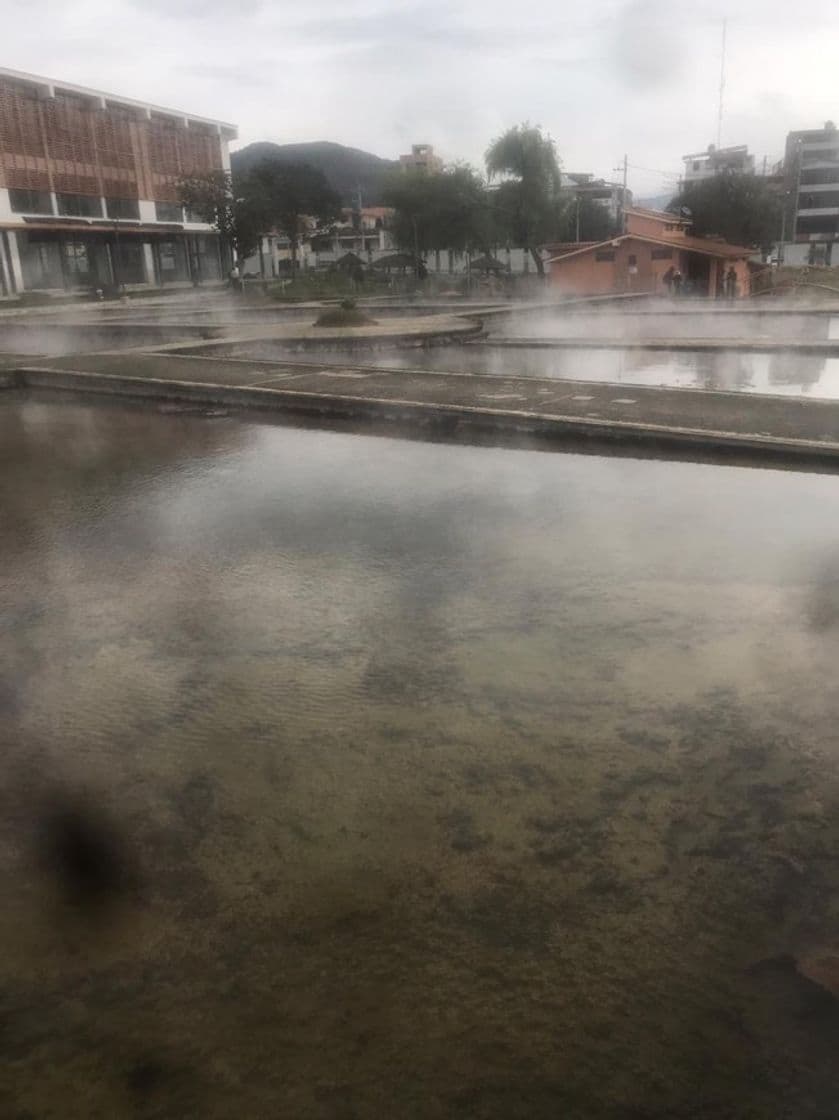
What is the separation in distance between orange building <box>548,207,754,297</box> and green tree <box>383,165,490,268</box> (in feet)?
32.3

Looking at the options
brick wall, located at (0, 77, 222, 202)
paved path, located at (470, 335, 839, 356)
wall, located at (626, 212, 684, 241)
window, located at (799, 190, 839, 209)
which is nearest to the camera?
paved path, located at (470, 335, 839, 356)

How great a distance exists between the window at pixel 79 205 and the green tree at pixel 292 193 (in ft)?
25.1

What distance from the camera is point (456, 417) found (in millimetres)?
8422

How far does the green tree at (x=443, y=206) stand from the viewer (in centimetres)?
4794

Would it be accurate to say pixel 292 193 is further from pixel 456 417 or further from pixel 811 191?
pixel 456 417

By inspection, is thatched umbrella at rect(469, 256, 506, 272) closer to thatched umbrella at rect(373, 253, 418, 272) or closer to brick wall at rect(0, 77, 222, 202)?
thatched umbrella at rect(373, 253, 418, 272)

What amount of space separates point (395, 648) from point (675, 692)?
1.15 m

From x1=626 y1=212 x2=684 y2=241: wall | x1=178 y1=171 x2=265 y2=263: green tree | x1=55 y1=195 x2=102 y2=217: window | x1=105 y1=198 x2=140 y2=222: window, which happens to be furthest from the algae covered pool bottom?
x1=105 y1=198 x2=140 y2=222: window

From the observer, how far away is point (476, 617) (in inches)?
162

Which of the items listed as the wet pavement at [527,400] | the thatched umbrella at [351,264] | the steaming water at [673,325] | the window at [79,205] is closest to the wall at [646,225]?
the thatched umbrella at [351,264]

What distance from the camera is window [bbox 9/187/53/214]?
42.2 metres

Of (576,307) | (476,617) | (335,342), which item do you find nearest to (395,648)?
(476,617)

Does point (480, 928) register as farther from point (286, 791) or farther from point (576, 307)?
point (576, 307)

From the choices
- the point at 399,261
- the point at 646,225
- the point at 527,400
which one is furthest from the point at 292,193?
the point at 527,400
